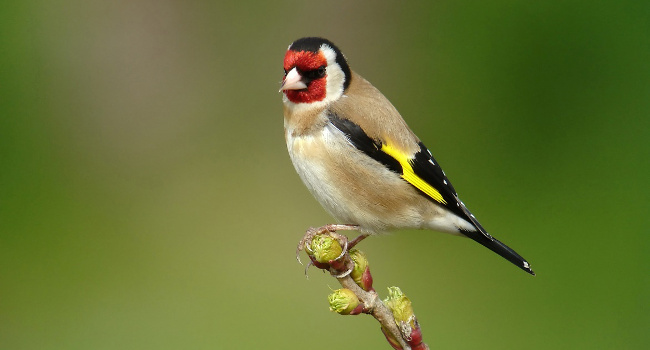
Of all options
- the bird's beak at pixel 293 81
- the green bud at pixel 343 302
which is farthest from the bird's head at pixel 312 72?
the green bud at pixel 343 302

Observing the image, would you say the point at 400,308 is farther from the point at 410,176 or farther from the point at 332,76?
the point at 332,76

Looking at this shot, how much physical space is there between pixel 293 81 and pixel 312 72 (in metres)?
0.09

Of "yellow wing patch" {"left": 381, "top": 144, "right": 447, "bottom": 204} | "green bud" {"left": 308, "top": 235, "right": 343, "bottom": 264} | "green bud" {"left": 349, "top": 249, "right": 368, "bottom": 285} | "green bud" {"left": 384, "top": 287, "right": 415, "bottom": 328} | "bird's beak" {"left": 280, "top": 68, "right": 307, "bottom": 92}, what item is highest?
"bird's beak" {"left": 280, "top": 68, "right": 307, "bottom": 92}

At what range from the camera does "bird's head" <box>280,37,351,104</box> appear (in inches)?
102

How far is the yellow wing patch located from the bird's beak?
1.07ft

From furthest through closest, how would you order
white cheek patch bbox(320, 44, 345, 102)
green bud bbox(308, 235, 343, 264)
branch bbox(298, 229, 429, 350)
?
white cheek patch bbox(320, 44, 345, 102) → green bud bbox(308, 235, 343, 264) → branch bbox(298, 229, 429, 350)

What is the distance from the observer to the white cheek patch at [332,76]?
2.66 m

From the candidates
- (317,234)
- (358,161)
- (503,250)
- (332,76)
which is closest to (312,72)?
(332,76)

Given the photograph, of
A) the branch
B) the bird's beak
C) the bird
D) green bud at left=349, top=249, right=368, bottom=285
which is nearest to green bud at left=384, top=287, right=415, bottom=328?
the branch

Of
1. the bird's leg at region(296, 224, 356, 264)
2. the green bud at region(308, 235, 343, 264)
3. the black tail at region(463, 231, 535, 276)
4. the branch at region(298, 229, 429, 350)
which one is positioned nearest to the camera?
the branch at region(298, 229, 429, 350)

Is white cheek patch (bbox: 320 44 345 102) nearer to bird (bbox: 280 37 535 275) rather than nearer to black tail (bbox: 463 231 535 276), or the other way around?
bird (bbox: 280 37 535 275)

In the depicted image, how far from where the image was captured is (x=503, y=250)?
2.49 meters

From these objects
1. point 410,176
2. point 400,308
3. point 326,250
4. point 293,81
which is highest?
point 293,81

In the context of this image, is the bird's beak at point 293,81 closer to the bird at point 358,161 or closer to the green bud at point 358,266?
the bird at point 358,161
